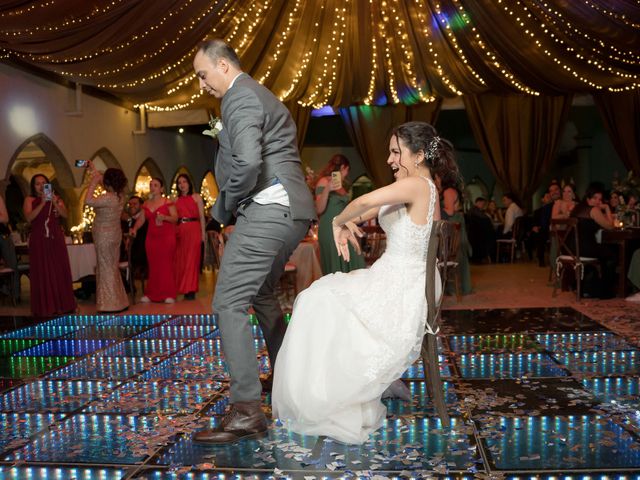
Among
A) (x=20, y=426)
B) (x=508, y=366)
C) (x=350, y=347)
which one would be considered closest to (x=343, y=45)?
(x=508, y=366)

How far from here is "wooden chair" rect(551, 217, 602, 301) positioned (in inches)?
277

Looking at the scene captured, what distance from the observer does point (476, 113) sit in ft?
36.6

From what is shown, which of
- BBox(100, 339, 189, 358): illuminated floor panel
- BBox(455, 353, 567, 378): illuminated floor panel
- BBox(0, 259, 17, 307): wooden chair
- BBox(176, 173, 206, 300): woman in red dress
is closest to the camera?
BBox(455, 353, 567, 378): illuminated floor panel

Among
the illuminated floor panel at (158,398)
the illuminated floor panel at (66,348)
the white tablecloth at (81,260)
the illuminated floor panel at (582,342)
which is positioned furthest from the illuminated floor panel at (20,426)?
the white tablecloth at (81,260)

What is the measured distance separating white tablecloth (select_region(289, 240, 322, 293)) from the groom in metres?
4.10

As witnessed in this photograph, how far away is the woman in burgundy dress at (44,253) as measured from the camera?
6.80 m

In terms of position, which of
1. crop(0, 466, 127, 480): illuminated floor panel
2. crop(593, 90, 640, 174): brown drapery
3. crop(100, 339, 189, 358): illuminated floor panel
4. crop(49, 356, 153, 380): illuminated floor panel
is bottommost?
crop(0, 466, 127, 480): illuminated floor panel

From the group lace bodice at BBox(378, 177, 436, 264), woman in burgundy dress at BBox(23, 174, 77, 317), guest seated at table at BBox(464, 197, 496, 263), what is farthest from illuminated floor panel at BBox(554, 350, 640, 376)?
guest seated at table at BBox(464, 197, 496, 263)

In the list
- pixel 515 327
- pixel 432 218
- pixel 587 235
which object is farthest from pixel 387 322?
pixel 587 235

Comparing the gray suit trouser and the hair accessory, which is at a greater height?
the hair accessory

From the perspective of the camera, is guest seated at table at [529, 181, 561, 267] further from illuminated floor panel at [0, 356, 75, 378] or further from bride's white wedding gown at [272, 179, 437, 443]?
bride's white wedding gown at [272, 179, 437, 443]

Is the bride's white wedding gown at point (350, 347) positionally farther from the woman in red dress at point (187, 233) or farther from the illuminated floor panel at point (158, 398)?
the woman in red dress at point (187, 233)

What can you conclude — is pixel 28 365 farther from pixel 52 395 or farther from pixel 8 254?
Result: pixel 8 254

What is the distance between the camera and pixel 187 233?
26.8ft
